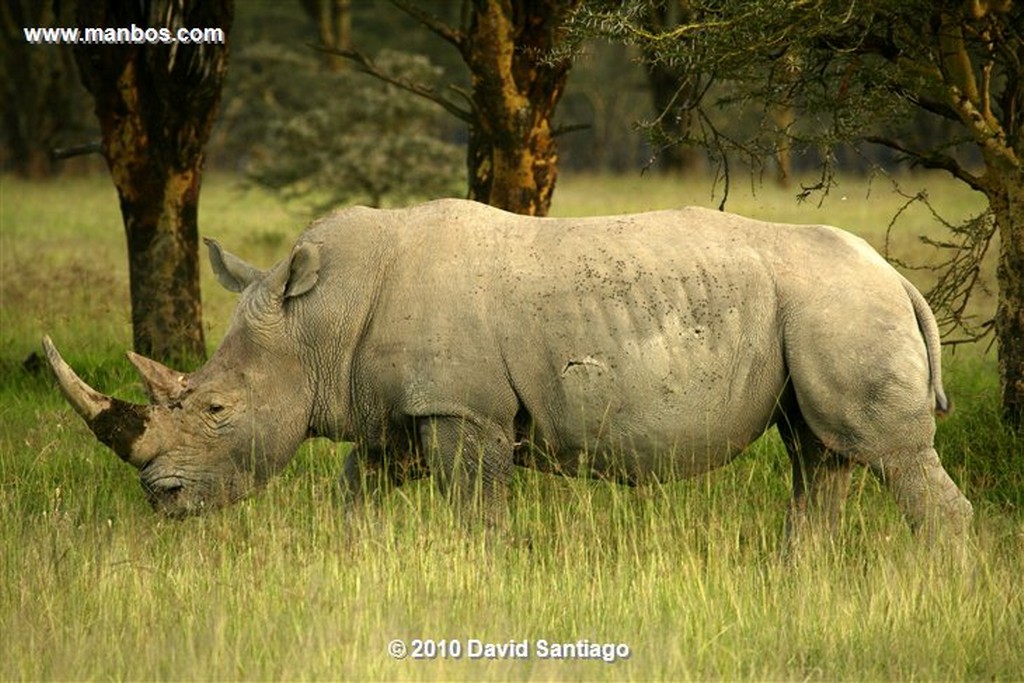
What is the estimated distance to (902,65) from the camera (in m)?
8.44

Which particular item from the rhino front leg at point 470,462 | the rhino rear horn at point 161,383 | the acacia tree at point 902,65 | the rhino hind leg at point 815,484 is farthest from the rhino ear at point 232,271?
the rhino hind leg at point 815,484

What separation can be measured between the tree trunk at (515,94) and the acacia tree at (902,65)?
1.18 meters

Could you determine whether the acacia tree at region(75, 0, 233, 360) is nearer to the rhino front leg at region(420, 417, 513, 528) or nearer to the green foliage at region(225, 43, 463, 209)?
the rhino front leg at region(420, 417, 513, 528)

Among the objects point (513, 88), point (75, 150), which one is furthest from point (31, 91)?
point (513, 88)

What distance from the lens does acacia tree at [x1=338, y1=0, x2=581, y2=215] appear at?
32.5 ft

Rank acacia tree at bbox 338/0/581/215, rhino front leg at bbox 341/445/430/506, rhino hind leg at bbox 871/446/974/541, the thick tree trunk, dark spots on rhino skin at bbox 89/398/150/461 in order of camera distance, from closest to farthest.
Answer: rhino hind leg at bbox 871/446/974/541, dark spots on rhino skin at bbox 89/398/150/461, rhino front leg at bbox 341/445/430/506, the thick tree trunk, acacia tree at bbox 338/0/581/215

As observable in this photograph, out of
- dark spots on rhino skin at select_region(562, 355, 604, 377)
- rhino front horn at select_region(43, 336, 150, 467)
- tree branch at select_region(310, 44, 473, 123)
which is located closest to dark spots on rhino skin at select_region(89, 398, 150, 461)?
rhino front horn at select_region(43, 336, 150, 467)

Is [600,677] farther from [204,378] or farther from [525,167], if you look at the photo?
[525,167]

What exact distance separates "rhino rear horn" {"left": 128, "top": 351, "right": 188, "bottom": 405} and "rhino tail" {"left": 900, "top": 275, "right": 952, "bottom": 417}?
303 cm

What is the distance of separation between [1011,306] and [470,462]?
339 cm

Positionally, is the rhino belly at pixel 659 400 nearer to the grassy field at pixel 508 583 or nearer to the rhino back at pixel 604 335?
the rhino back at pixel 604 335

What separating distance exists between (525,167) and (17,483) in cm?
353

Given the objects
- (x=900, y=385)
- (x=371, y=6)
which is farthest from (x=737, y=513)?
(x=371, y=6)

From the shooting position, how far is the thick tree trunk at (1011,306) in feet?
28.7
